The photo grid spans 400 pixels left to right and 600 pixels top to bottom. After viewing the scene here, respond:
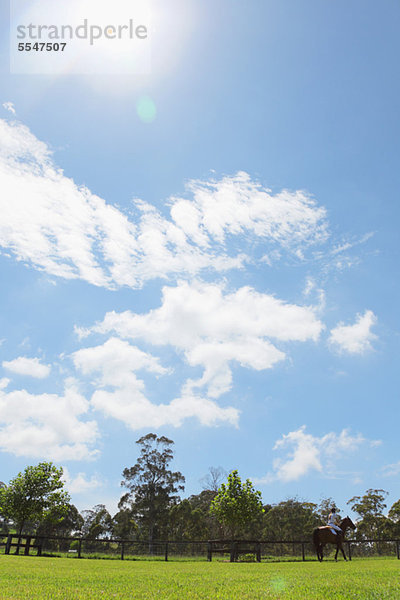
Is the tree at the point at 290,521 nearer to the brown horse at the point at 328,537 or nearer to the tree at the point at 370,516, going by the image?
the tree at the point at 370,516

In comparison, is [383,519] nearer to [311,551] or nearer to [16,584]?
[311,551]

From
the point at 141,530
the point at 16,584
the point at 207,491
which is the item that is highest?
the point at 16,584

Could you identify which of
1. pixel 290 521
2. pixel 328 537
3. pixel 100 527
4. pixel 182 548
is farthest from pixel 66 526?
pixel 328 537

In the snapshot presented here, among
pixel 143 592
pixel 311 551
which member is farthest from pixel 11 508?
pixel 143 592

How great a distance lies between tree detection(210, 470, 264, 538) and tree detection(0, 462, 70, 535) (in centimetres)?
1569

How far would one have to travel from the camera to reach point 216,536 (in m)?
64.1

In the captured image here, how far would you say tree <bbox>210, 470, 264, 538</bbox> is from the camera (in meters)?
37.9

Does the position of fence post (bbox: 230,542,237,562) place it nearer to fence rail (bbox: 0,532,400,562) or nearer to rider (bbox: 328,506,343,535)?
fence rail (bbox: 0,532,400,562)

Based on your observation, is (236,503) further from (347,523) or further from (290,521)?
(290,521)

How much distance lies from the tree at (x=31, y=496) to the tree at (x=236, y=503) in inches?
618

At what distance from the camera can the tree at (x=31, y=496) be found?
37.8m

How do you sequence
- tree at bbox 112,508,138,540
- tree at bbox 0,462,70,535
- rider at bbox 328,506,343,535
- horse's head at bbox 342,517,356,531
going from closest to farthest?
rider at bbox 328,506,343,535
horse's head at bbox 342,517,356,531
tree at bbox 0,462,70,535
tree at bbox 112,508,138,540

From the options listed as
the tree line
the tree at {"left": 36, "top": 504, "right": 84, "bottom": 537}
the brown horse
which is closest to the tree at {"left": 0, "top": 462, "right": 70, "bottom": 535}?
the tree line

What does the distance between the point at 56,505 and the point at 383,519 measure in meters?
42.0
